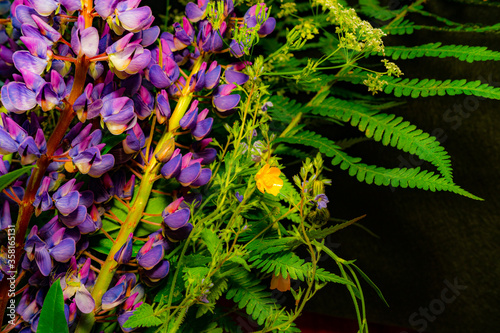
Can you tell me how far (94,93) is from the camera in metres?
0.38

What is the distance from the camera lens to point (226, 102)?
43 cm

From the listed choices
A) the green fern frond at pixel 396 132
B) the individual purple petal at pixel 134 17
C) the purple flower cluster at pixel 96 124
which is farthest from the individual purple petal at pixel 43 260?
the green fern frond at pixel 396 132

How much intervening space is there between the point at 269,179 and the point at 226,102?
0.09 m

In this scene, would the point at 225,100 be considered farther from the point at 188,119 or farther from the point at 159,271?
the point at 159,271

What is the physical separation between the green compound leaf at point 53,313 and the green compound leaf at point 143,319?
53 millimetres

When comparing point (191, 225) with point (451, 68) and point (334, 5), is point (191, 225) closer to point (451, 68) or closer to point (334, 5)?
point (334, 5)

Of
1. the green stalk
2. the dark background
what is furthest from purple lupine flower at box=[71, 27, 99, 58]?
the dark background

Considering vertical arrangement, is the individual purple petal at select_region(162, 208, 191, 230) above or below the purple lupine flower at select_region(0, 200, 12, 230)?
above

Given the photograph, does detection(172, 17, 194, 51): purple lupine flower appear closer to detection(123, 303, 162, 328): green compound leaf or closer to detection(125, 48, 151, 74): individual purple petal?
detection(125, 48, 151, 74): individual purple petal

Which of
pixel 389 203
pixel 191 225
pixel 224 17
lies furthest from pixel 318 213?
pixel 389 203

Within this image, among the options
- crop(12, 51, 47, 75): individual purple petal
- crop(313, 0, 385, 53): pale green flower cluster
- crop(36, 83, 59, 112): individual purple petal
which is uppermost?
crop(313, 0, 385, 53): pale green flower cluster

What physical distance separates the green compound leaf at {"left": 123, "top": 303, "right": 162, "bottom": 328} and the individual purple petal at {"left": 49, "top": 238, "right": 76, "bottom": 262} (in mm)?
76

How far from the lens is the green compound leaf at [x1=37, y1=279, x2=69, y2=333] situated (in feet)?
1.10

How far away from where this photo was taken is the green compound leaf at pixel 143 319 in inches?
14.4
